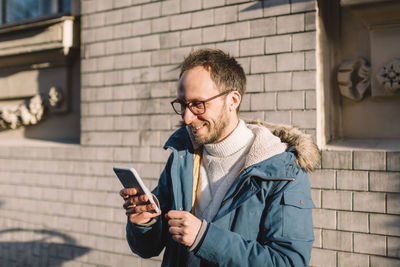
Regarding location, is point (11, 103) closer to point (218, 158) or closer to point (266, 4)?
point (266, 4)

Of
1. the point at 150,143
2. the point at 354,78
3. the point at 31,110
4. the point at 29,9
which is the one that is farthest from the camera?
the point at 29,9

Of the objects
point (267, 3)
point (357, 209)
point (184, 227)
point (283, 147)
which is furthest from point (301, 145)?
point (267, 3)

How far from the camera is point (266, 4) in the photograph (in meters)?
3.90

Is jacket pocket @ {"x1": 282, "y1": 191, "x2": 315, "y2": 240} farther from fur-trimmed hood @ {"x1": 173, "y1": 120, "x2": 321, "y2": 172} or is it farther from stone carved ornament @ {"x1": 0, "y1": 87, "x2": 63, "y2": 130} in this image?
stone carved ornament @ {"x1": 0, "y1": 87, "x2": 63, "y2": 130}

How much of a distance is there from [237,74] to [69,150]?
12.0ft

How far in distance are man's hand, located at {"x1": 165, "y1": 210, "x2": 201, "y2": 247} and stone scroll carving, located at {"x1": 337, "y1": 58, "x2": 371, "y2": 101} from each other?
255 cm

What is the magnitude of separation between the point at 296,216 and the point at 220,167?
21.1 inches

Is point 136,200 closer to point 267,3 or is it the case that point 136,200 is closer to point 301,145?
point 301,145

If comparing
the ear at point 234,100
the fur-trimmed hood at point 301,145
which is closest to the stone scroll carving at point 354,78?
the fur-trimmed hood at point 301,145

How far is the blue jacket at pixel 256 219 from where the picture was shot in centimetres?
178

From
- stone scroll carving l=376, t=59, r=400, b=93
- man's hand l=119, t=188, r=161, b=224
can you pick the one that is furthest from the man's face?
stone scroll carving l=376, t=59, r=400, b=93

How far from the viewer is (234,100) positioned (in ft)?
7.61

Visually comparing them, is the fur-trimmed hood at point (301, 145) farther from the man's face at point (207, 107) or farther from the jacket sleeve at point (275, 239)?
the man's face at point (207, 107)

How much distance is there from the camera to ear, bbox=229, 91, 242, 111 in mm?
2296
